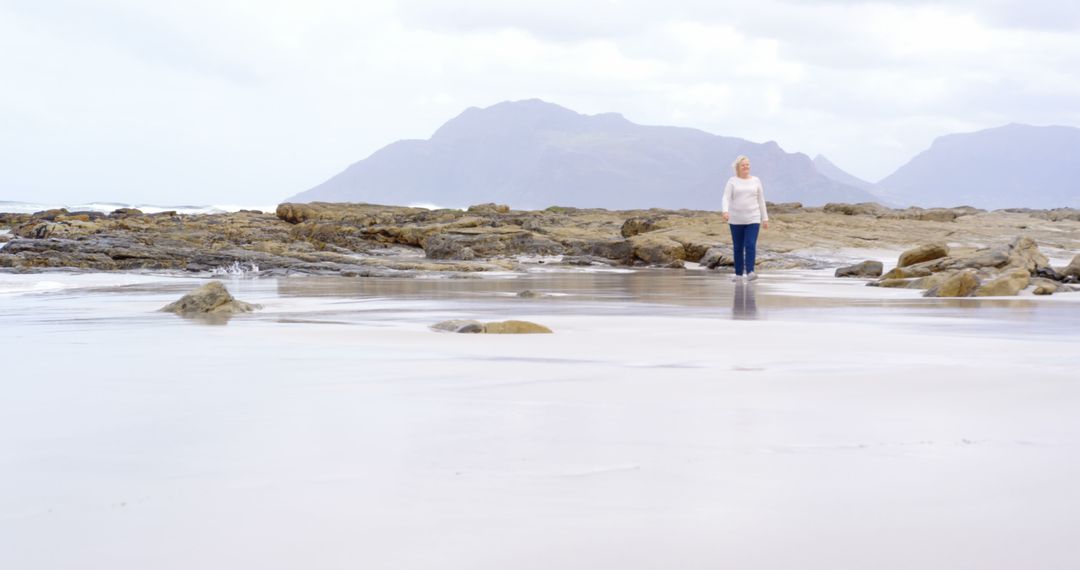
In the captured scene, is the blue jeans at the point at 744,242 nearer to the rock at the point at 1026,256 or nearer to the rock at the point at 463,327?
the rock at the point at 1026,256

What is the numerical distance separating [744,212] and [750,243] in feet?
1.34

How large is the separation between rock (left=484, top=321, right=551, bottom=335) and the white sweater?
7.67 meters

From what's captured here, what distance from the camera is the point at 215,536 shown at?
5.03 ft

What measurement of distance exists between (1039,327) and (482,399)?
3.54m

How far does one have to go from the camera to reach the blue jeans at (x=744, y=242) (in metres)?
12.3

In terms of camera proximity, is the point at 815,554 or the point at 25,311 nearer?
the point at 815,554

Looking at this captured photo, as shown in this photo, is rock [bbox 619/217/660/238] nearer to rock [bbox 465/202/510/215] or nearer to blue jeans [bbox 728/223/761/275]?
rock [bbox 465/202/510/215]

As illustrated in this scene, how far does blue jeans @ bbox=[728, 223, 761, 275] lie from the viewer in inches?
484

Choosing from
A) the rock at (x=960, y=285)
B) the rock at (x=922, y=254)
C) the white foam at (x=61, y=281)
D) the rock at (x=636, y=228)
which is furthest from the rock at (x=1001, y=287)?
the rock at (x=636, y=228)

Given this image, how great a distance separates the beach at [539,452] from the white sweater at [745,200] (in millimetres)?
7693

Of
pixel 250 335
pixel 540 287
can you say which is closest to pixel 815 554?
pixel 250 335

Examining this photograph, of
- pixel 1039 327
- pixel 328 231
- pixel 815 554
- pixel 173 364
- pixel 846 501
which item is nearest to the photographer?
pixel 815 554

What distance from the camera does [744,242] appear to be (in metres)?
12.6

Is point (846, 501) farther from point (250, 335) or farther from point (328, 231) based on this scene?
point (328, 231)
